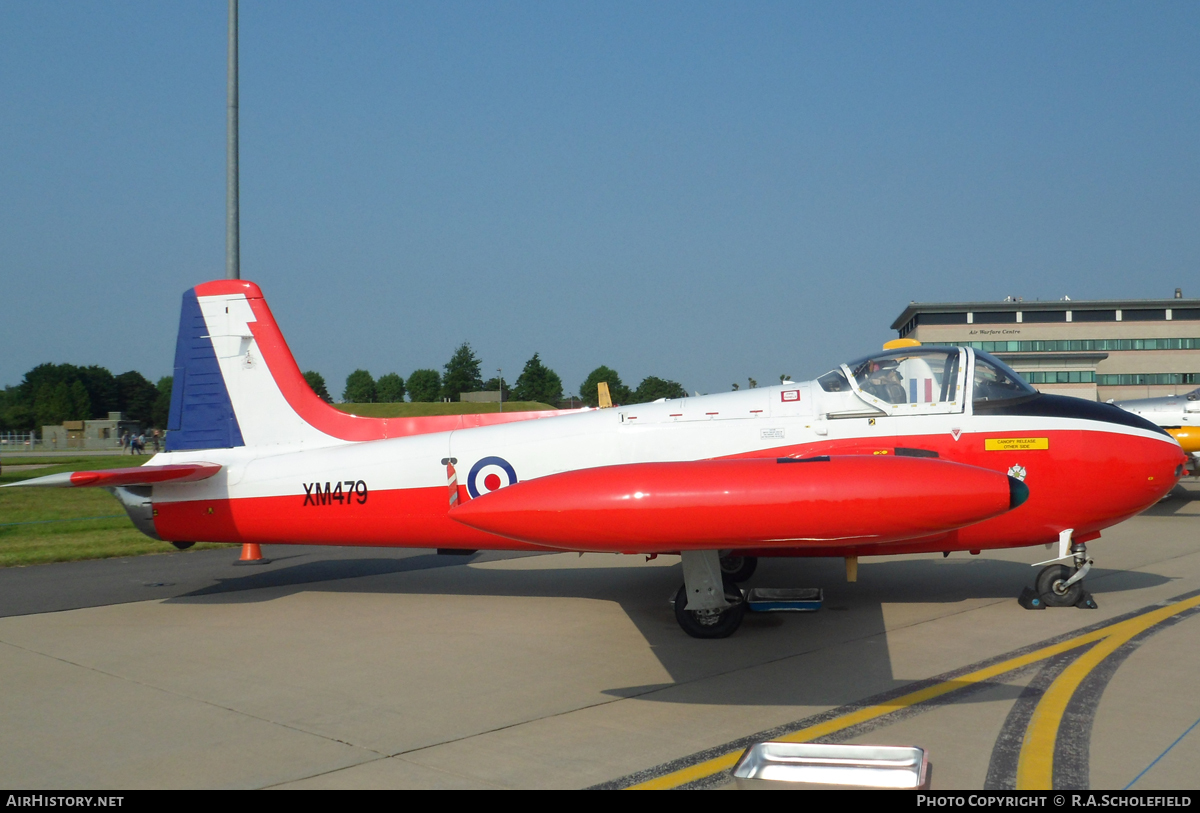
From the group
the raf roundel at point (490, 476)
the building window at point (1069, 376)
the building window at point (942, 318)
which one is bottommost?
the raf roundel at point (490, 476)

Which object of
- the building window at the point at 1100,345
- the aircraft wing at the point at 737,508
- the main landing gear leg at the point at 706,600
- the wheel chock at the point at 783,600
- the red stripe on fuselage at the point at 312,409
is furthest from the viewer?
the building window at the point at 1100,345

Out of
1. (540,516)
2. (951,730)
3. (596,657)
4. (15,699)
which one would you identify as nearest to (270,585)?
(15,699)

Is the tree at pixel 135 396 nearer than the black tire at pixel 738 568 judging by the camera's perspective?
No

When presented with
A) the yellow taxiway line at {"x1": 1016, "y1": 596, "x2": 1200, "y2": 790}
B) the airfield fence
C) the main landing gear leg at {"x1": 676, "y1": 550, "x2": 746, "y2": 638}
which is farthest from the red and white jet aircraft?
the airfield fence

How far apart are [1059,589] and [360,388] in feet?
444

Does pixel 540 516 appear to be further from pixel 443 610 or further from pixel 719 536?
pixel 443 610

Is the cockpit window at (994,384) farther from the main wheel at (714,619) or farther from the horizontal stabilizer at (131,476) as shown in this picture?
the horizontal stabilizer at (131,476)

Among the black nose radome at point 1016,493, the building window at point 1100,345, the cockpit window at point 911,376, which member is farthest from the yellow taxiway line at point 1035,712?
the building window at point 1100,345

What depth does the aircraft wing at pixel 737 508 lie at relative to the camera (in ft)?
16.2

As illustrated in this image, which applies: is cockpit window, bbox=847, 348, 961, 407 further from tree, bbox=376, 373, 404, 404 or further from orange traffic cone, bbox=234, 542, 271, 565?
tree, bbox=376, 373, 404, 404

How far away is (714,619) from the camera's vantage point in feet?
23.5

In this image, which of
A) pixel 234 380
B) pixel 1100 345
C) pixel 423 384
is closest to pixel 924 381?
pixel 234 380

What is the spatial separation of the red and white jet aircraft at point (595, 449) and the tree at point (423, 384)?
4348 inches
